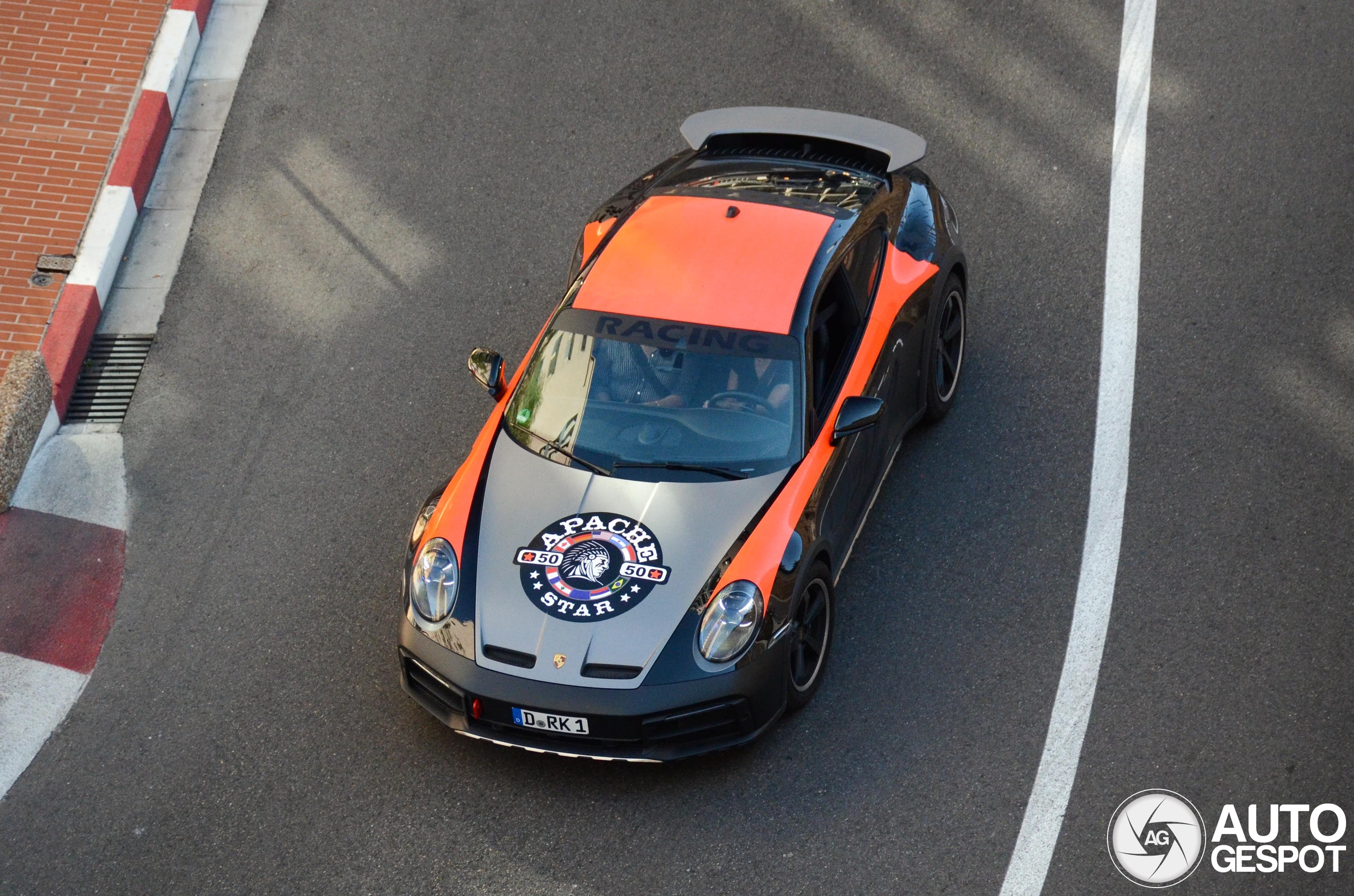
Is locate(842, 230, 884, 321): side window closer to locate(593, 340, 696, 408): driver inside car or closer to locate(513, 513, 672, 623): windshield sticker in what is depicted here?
locate(593, 340, 696, 408): driver inside car

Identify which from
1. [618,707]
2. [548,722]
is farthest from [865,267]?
[548,722]

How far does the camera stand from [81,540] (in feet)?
22.7

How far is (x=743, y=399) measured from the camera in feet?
19.3

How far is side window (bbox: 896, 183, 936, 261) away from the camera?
6809 millimetres

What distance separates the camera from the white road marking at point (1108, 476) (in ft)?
17.9

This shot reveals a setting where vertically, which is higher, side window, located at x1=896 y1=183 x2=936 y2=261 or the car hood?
side window, located at x1=896 y1=183 x2=936 y2=261

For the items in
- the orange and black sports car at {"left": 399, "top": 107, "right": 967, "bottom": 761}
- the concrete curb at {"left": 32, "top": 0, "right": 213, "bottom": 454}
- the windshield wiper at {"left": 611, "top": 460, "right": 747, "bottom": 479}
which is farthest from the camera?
the concrete curb at {"left": 32, "top": 0, "right": 213, "bottom": 454}

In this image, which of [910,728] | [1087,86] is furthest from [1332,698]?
[1087,86]

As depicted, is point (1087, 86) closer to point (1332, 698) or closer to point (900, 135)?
point (900, 135)

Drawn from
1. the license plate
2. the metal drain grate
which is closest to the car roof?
the license plate

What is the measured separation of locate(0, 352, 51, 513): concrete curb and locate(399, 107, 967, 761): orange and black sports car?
2559 mm

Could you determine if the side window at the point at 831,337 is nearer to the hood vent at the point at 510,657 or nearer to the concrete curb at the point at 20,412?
the hood vent at the point at 510,657

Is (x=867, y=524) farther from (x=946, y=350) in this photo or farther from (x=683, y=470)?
(x=683, y=470)

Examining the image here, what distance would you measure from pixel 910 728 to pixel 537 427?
2.14m
